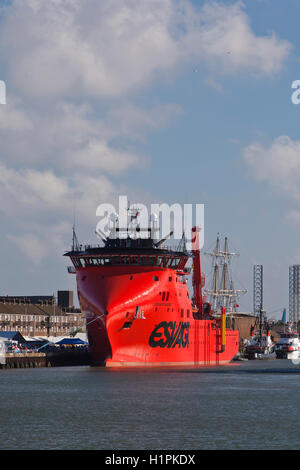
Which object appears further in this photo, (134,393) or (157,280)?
(157,280)

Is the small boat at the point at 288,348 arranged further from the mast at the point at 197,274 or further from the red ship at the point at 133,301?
the red ship at the point at 133,301

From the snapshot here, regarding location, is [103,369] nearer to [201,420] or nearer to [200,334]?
[200,334]

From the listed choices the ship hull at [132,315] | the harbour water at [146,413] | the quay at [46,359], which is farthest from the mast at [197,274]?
the harbour water at [146,413]

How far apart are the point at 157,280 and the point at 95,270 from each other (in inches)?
285

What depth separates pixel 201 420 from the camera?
51781 mm

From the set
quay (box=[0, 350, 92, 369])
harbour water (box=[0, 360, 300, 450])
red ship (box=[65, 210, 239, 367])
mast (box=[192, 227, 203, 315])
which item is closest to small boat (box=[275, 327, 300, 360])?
mast (box=[192, 227, 203, 315])

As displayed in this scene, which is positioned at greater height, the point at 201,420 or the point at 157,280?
the point at 157,280

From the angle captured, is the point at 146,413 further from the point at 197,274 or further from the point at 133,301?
the point at 197,274

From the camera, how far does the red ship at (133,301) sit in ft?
306

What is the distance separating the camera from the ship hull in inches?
3659

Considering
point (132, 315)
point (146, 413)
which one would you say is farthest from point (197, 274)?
point (146, 413)
